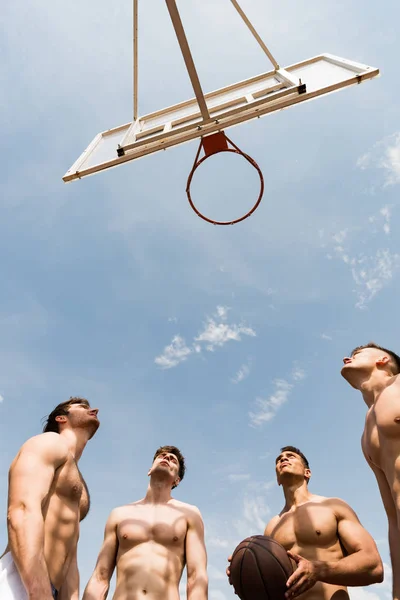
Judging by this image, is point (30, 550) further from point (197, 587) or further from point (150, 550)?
point (197, 587)

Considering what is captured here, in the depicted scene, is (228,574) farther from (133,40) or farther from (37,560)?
(133,40)

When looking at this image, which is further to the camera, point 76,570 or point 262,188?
point 262,188

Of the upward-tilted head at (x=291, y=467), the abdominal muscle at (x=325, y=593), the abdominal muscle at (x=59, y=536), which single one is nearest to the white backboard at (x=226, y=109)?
the abdominal muscle at (x=59, y=536)

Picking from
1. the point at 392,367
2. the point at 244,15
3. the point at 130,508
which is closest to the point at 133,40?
the point at 244,15

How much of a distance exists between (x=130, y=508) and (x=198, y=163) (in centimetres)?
353

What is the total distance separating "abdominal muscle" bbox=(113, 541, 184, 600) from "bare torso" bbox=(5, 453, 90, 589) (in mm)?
1092

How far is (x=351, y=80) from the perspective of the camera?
451cm

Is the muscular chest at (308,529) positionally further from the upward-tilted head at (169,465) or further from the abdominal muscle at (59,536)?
the abdominal muscle at (59,536)

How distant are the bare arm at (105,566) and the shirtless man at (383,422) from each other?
2.50 m

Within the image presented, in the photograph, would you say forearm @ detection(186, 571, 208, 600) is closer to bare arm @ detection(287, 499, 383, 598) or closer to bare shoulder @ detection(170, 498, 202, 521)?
bare shoulder @ detection(170, 498, 202, 521)

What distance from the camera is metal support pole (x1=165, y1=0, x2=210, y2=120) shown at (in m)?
4.03

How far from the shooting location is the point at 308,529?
4355 millimetres

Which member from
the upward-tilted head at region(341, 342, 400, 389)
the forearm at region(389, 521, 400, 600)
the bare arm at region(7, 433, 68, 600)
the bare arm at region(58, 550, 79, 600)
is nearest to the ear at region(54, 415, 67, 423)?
the bare arm at region(7, 433, 68, 600)

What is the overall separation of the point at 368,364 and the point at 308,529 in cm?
157
